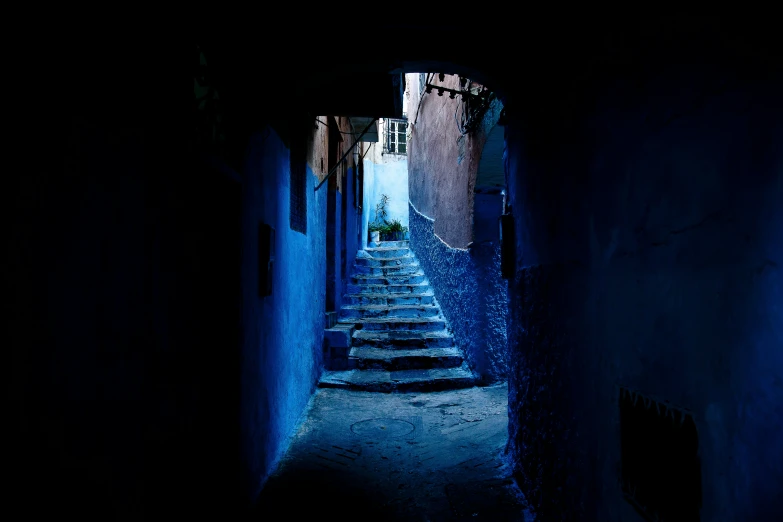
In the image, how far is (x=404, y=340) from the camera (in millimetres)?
7461

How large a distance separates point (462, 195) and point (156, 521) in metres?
5.73

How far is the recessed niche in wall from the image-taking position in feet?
4.92

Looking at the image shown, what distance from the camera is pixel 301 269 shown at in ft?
17.1

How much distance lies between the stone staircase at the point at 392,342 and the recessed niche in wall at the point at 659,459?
461 centimetres

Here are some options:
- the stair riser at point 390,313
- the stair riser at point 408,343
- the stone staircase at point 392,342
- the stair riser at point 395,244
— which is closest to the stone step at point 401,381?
the stone staircase at point 392,342

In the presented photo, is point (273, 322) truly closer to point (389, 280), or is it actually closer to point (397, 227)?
point (389, 280)

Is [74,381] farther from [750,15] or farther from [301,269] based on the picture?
[301,269]

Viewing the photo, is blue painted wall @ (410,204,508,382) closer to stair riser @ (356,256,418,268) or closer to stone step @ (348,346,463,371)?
stone step @ (348,346,463,371)

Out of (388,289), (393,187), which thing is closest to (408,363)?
(388,289)

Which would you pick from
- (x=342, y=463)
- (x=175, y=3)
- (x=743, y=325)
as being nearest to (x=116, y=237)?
(x=175, y=3)

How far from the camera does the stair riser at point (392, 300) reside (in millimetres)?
8984

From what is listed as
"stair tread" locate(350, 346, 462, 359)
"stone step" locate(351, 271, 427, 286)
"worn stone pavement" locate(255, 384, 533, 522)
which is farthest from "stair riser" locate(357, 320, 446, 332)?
"worn stone pavement" locate(255, 384, 533, 522)

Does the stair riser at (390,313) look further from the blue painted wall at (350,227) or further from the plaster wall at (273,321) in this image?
the plaster wall at (273,321)

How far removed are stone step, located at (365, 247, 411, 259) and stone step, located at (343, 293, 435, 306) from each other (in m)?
2.99
